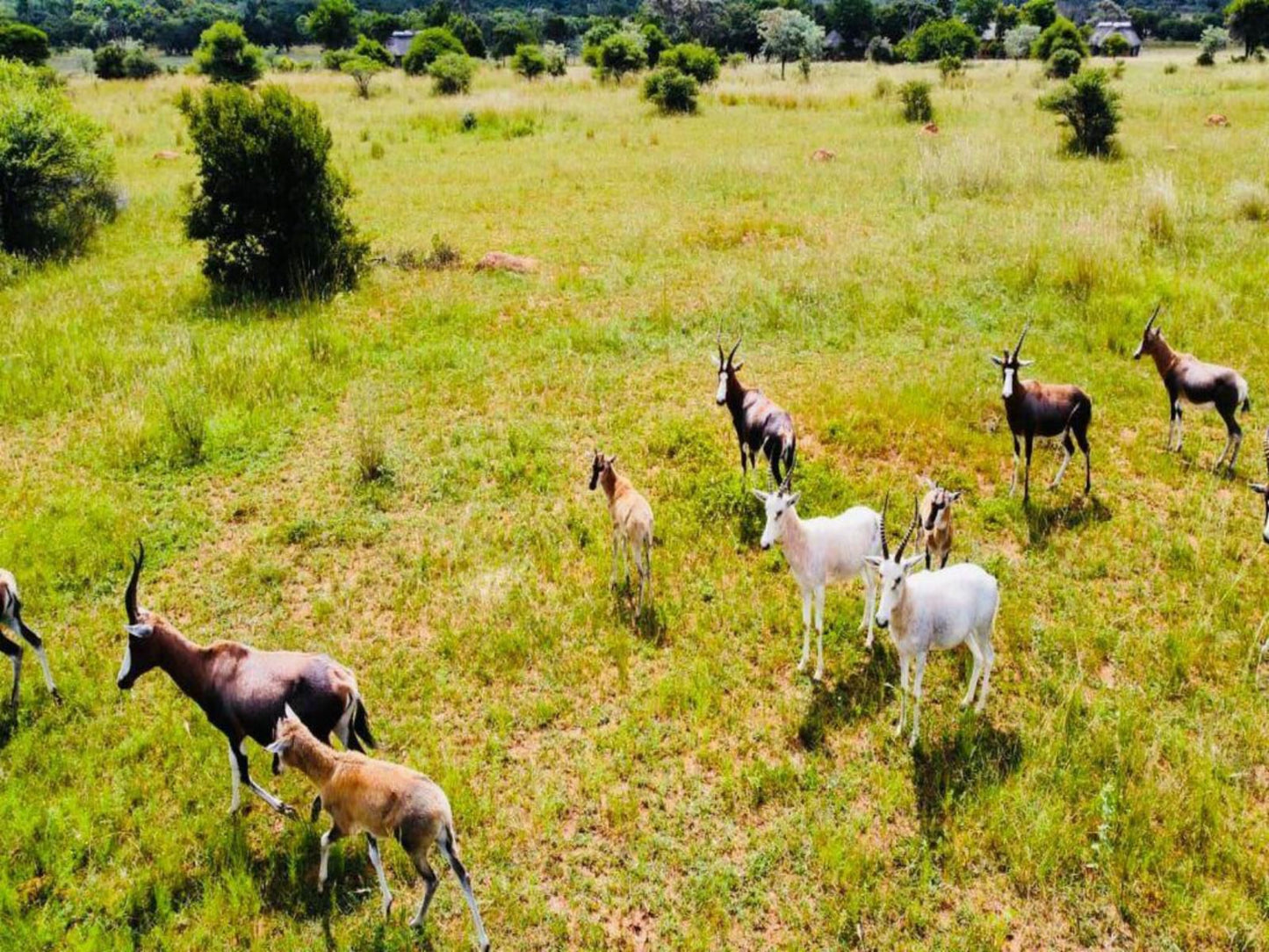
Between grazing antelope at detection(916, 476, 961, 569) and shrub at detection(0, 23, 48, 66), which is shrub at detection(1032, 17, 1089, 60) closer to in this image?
grazing antelope at detection(916, 476, 961, 569)

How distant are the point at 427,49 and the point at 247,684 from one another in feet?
176

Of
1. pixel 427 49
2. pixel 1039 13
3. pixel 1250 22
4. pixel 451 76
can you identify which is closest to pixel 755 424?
pixel 451 76

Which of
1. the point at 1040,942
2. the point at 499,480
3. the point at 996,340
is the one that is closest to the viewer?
the point at 1040,942

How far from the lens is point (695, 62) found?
39.7 metres

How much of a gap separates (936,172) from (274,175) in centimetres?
1580

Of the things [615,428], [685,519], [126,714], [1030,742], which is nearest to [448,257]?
[615,428]

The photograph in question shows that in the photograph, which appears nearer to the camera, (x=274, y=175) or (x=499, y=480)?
(x=499, y=480)

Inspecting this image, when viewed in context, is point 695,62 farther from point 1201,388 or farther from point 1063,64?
point 1201,388

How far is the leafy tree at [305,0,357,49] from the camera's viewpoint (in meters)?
74.3

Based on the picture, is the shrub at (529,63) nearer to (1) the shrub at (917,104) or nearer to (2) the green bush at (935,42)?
(1) the shrub at (917,104)

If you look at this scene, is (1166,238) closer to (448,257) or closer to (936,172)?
(936,172)

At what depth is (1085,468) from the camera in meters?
9.87

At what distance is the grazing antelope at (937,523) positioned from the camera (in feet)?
25.8

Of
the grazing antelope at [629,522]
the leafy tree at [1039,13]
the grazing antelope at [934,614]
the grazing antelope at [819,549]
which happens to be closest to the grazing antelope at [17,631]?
the grazing antelope at [629,522]
